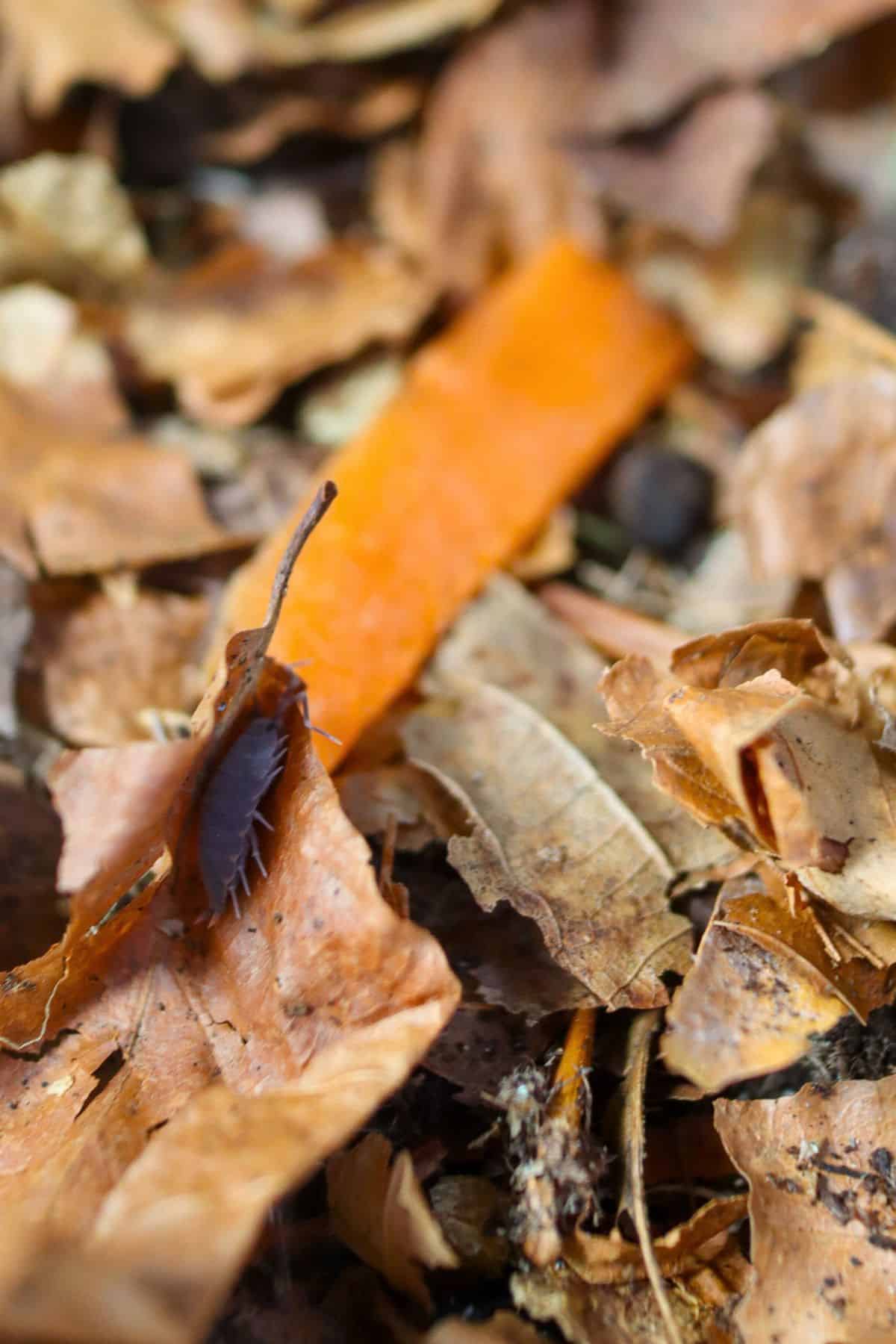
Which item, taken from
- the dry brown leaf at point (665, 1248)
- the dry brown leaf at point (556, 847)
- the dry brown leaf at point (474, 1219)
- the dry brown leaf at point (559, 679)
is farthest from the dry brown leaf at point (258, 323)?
the dry brown leaf at point (665, 1248)

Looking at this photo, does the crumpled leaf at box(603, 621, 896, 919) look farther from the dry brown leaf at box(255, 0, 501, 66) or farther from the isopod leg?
the dry brown leaf at box(255, 0, 501, 66)

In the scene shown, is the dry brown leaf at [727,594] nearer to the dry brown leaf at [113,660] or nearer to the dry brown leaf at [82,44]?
the dry brown leaf at [113,660]

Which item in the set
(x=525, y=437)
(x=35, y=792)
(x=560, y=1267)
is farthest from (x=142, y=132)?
(x=560, y=1267)

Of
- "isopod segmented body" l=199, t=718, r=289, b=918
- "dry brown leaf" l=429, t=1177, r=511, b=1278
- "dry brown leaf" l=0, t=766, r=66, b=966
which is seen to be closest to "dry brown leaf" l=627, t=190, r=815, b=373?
"isopod segmented body" l=199, t=718, r=289, b=918

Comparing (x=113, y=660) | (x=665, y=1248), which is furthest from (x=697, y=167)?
(x=665, y=1248)

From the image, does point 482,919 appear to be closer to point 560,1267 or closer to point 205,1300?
point 560,1267

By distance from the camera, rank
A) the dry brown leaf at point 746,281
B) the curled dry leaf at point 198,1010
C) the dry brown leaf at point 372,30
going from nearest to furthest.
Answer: the curled dry leaf at point 198,1010 → the dry brown leaf at point 372,30 → the dry brown leaf at point 746,281
